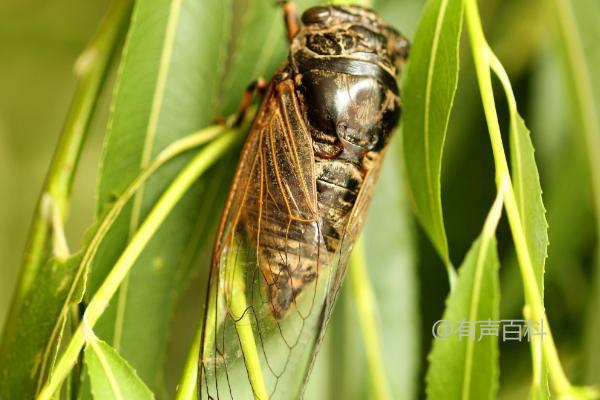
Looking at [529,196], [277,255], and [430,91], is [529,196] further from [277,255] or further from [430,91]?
[277,255]

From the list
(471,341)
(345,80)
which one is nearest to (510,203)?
(471,341)

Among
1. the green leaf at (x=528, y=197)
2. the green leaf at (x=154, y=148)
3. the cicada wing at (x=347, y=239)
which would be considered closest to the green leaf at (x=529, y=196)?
the green leaf at (x=528, y=197)

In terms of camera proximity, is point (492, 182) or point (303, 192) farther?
point (492, 182)

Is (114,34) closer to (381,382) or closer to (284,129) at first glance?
(284,129)

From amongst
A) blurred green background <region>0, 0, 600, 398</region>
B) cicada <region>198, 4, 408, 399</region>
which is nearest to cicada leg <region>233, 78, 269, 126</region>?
cicada <region>198, 4, 408, 399</region>

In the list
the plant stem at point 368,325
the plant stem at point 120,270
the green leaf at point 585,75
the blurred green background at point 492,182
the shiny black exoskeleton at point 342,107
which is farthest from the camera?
the blurred green background at point 492,182

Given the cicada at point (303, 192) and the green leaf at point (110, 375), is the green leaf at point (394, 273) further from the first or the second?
the green leaf at point (110, 375)

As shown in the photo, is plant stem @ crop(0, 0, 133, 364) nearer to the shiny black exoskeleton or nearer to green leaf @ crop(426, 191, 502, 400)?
the shiny black exoskeleton
